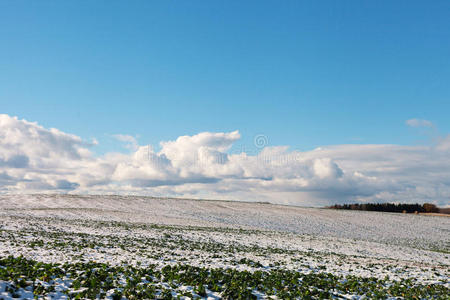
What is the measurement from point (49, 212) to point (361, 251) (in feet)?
148

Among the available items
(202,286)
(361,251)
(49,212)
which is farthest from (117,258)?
(49,212)

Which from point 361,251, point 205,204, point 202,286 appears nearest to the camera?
point 202,286

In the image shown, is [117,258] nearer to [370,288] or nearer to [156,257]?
[156,257]

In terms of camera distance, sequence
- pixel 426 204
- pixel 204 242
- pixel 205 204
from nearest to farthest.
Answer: pixel 204 242 < pixel 205 204 < pixel 426 204

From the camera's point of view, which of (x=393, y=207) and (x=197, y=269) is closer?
(x=197, y=269)

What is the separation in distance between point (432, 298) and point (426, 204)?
114 meters

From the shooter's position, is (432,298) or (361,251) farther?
(361,251)

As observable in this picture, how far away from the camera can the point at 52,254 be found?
20172 mm

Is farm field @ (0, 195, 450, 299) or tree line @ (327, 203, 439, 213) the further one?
tree line @ (327, 203, 439, 213)

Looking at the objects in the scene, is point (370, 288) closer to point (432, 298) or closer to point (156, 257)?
point (432, 298)

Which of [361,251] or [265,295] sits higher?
[265,295]

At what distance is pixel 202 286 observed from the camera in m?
13.1

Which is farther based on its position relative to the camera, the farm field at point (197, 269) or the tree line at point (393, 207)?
the tree line at point (393, 207)

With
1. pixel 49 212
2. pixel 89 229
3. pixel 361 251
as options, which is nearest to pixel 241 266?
pixel 361 251
